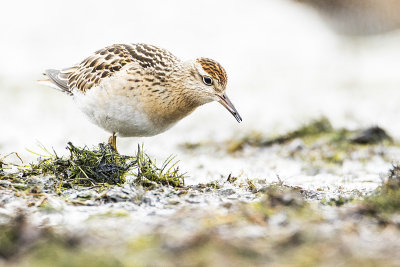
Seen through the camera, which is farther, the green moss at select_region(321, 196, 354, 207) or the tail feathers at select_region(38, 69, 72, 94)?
the tail feathers at select_region(38, 69, 72, 94)

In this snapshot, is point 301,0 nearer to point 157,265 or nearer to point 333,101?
point 333,101

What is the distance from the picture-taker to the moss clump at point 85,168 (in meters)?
6.06

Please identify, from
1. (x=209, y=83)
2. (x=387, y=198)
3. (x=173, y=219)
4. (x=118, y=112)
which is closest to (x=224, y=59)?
(x=209, y=83)

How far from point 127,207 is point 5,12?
17903 mm

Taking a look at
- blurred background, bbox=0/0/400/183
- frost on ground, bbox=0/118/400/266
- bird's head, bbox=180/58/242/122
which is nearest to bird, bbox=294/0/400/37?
blurred background, bbox=0/0/400/183

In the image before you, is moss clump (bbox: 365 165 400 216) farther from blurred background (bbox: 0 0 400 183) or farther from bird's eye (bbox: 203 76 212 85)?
blurred background (bbox: 0 0 400 183)

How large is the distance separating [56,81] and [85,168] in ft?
9.78

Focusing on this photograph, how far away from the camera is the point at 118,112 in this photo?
7055mm

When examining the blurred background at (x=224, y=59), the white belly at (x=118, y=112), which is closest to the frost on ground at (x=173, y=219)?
the white belly at (x=118, y=112)

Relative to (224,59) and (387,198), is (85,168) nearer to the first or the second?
(387,198)

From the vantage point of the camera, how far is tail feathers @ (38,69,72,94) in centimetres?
848

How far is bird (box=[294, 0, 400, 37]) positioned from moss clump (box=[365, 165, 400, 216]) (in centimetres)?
1777

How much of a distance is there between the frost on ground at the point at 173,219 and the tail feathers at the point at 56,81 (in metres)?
2.25

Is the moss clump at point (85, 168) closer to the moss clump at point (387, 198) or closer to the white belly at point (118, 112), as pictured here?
the white belly at point (118, 112)
